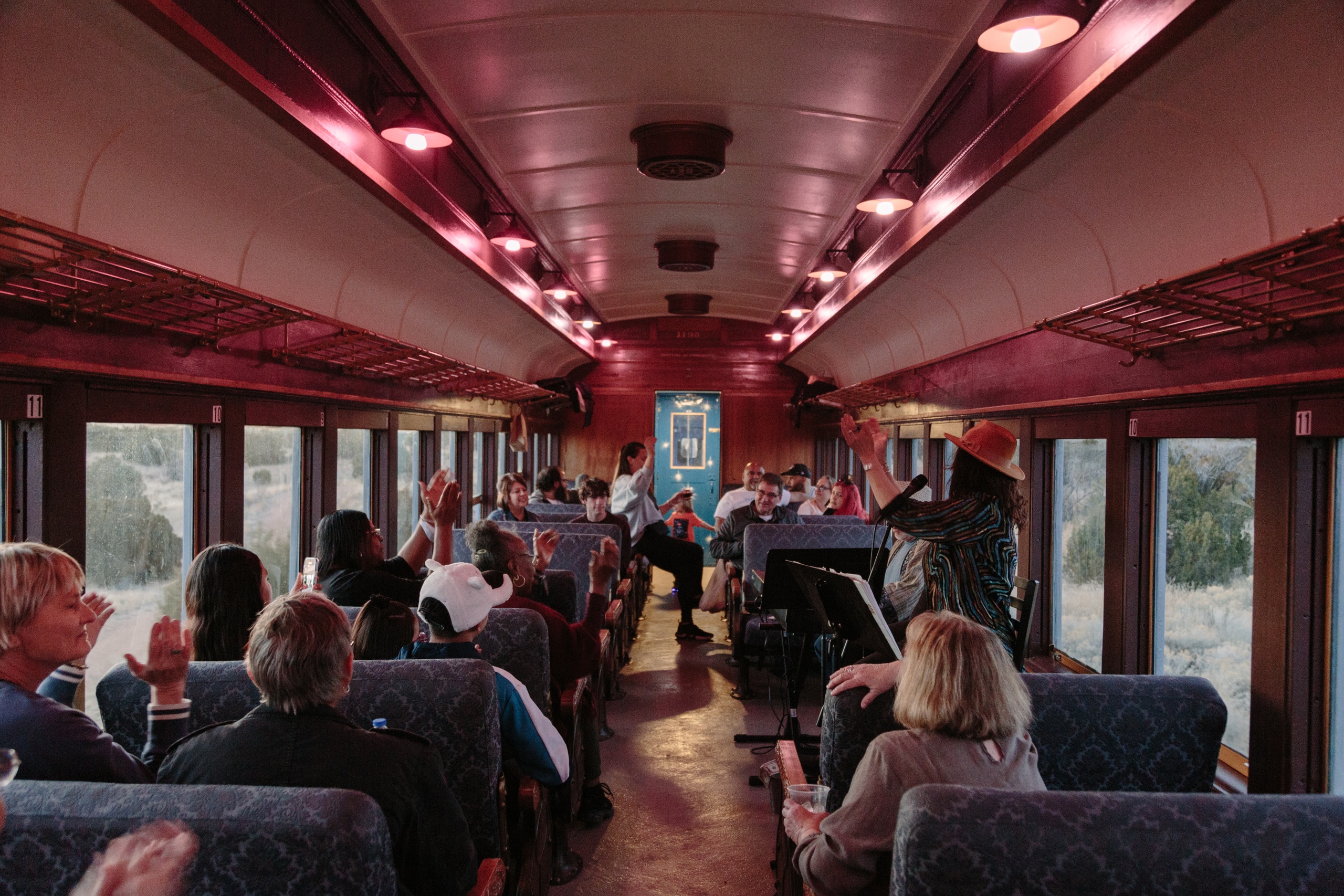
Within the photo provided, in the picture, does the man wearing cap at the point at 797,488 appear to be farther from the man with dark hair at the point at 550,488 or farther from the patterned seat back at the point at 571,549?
the patterned seat back at the point at 571,549

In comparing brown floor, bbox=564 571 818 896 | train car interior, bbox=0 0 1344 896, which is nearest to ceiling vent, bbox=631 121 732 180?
train car interior, bbox=0 0 1344 896

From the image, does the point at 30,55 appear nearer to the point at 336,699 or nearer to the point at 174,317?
the point at 174,317

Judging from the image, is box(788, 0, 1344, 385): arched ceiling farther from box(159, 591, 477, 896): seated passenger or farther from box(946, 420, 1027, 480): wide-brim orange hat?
box(159, 591, 477, 896): seated passenger

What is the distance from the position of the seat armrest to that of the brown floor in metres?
1.52

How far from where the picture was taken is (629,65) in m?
3.93

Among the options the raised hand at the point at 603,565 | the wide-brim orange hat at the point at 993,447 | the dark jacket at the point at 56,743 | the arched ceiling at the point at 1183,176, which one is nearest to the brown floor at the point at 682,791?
the raised hand at the point at 603,565

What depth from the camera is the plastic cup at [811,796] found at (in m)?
2.42

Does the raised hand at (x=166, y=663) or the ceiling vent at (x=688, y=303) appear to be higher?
the ceiling vent at (x=688, y=303)

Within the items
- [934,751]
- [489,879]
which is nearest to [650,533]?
[489,879]

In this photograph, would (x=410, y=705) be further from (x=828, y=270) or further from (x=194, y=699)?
(x=828, y=270)

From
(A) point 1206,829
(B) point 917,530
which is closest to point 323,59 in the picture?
(B) point 917,530

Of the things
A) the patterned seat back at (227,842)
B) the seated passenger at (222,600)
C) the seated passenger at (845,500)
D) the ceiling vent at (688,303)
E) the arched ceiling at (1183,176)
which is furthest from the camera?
the ceiling vent at (688,303)

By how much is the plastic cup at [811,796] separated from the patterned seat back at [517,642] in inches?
48.6

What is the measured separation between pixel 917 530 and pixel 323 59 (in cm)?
292
